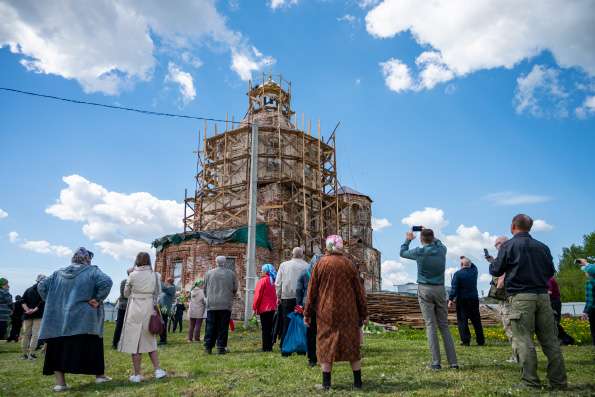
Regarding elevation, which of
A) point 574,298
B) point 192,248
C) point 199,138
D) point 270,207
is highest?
point 199,138

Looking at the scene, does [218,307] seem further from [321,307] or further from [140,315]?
[321,307]

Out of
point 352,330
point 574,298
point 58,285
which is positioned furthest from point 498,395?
point 574,298

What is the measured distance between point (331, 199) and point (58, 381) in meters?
25.6

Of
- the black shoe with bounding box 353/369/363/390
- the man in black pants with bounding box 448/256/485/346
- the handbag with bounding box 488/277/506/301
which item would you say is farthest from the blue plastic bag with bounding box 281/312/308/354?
the man in black pants with bounding box 448/256/485/346

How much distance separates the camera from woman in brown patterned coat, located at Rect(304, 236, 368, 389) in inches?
197

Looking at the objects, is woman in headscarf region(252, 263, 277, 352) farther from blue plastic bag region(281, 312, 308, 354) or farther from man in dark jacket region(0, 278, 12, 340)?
man in dark jacket region(0, 278, 12, 340)

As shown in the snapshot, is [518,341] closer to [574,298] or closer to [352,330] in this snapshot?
[352,330]

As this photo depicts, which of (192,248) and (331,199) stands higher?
(331,199)

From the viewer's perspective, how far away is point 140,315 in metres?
6.28

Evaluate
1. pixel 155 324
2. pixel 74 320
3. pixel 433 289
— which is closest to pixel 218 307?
pixel 155 324

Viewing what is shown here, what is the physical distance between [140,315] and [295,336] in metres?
2.82

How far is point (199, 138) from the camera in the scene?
3156 centimetres

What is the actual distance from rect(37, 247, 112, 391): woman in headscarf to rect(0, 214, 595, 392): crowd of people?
13 millimetres

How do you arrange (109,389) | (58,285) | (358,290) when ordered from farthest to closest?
(58,285) < (109,389) < (358,290)
